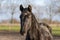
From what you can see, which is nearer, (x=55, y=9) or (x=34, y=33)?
(x=34, y=33)

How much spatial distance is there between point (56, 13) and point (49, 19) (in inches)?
51.8

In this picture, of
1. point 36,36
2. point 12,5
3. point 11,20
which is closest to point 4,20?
point 11,20

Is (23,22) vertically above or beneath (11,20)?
above

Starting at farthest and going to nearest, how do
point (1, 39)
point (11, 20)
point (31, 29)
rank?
1. point (11, 20)
2. point (1, 39)
3. point (31, 29)

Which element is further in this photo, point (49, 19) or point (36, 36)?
point (49, 19)

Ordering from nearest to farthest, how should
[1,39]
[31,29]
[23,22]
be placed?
[23,22] < [31,29] < [1,39]

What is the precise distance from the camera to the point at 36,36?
4.45 metres

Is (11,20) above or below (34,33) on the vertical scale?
below

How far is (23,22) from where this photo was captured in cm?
384

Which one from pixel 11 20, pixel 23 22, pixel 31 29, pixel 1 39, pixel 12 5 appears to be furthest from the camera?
pixel 11 20

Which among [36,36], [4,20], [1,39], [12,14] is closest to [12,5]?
[12,14]

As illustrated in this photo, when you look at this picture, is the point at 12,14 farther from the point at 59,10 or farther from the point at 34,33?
the point at 34,33

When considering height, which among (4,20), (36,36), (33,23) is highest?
(33,23)

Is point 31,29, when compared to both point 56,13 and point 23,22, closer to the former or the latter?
point 23,22
